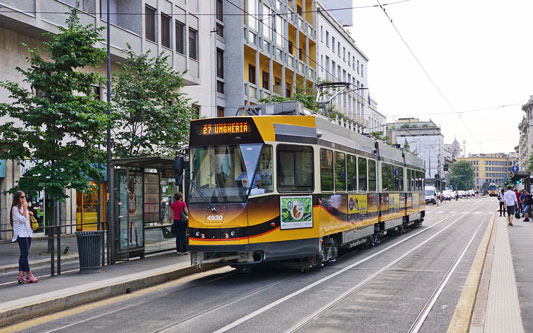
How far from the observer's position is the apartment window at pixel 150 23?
27438 millimetres

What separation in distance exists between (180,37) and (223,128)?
2015cm

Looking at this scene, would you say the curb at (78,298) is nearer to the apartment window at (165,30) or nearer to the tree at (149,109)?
the tree at (149,109)

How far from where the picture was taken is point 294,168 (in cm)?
1189

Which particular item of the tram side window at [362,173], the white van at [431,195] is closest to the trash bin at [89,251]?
the tram side window at [362,173]

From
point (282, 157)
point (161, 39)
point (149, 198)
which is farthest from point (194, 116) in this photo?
point (282, 157)

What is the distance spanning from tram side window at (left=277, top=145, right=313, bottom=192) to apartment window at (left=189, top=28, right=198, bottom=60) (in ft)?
67.0

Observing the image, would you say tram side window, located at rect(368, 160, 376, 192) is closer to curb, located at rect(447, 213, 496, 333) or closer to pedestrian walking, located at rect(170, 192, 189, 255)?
curb, located at rect(447, 213, 496, 333)

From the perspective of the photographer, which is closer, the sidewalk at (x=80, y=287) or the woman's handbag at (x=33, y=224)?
the sidewalk at (x=80, y=287)

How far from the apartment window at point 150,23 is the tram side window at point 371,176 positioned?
1462cm

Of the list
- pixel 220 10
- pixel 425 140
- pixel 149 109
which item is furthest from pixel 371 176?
pixel 425 140

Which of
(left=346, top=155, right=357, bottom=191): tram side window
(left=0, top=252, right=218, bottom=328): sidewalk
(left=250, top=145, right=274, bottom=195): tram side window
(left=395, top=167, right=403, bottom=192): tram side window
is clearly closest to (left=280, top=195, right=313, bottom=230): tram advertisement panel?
(left=250, top=145, right=274, bottom=195): tram side window

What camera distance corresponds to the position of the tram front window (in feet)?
36.5

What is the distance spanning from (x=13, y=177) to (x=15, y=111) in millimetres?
6818

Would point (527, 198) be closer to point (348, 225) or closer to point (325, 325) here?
point (348, 225)
